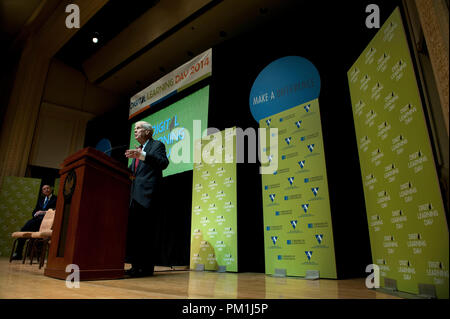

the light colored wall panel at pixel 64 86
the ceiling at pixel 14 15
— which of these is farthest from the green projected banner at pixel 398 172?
the light colored wall panel at pixel 64 86

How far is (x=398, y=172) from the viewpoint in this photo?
68.5 inches

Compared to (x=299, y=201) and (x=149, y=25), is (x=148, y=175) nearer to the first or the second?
(x=299, y=201)

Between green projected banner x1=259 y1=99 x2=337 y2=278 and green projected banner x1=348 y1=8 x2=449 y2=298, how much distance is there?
2.26 feet

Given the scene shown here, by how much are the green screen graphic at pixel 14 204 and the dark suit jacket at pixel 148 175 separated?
5.52 m

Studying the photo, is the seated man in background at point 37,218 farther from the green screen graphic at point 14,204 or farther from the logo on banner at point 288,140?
the logo on banner at point 288,140

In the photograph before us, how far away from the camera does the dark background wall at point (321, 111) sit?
9.57 feet

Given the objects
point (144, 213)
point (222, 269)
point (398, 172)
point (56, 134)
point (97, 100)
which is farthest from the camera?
point (97, 100)

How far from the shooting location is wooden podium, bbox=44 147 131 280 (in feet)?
6.73

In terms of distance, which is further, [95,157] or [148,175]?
[148,175]

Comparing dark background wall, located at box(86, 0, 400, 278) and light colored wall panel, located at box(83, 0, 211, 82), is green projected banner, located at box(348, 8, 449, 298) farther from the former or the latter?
light colored wall panel, located at box(83, 0, 211, 82)

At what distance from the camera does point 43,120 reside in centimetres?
762

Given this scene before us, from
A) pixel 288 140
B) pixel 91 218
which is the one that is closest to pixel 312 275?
pixel 288 140

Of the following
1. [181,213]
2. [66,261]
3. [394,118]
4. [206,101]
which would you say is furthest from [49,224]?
[394,118]

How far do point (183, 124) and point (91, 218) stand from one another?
2.94 meters
